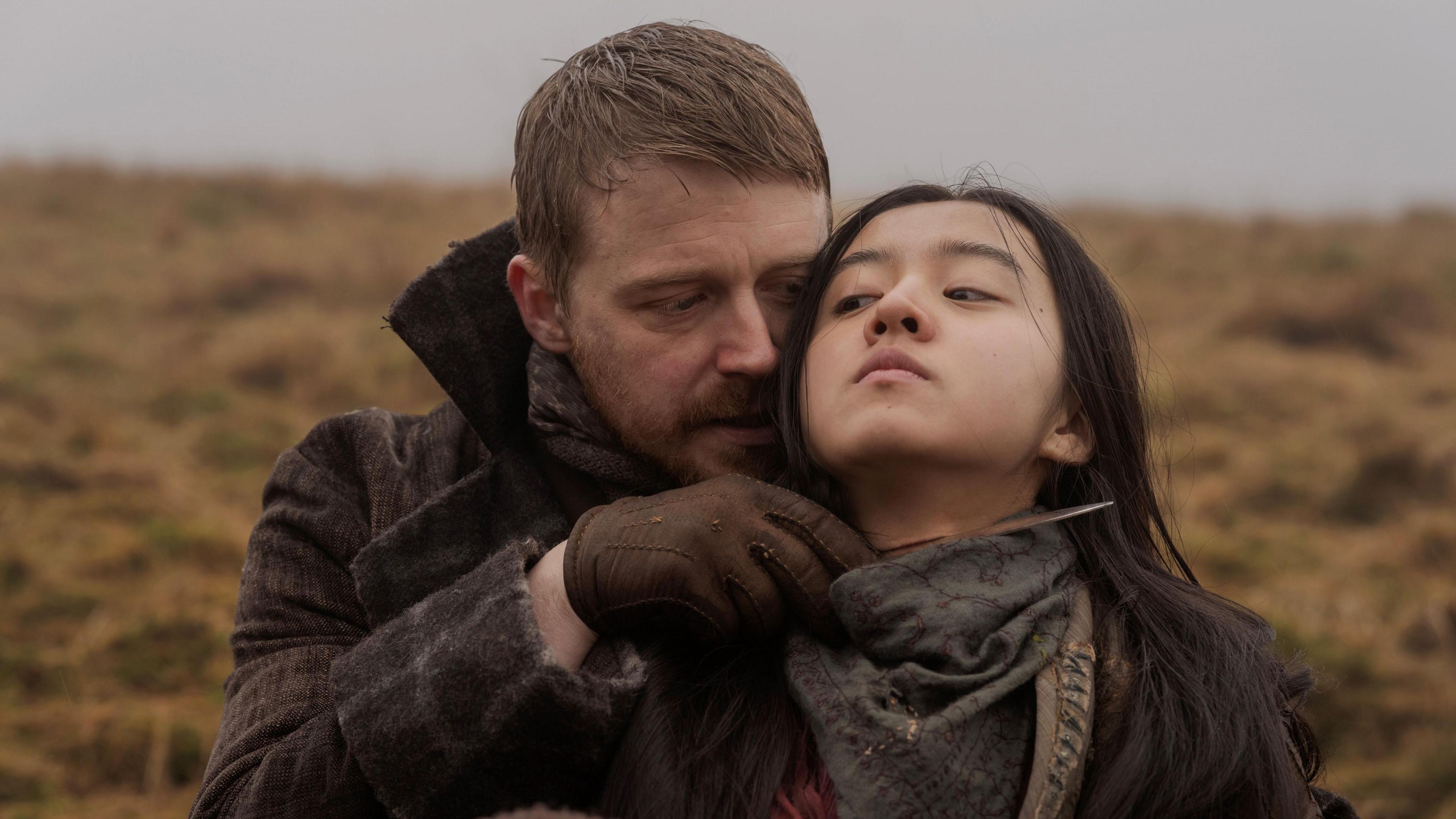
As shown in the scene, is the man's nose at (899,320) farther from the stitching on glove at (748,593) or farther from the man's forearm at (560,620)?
the man's forearm at (560,620)

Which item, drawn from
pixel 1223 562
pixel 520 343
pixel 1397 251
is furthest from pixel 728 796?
pixel 1397 251

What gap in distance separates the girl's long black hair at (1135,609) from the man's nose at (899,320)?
10.6 inches

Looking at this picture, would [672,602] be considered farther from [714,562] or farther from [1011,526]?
[1011,526]

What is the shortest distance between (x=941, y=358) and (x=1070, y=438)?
0.38 m

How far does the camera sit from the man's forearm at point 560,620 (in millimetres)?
1933

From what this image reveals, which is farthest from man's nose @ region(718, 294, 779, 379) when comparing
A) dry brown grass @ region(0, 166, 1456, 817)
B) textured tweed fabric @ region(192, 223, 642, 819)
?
dry brown grass @ region(0, 166, 1456, 817)

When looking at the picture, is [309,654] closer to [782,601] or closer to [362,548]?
[362,548]

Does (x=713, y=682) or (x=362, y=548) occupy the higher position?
(x=362, y=548)

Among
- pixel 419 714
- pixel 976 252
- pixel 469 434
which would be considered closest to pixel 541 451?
pixel 469 434

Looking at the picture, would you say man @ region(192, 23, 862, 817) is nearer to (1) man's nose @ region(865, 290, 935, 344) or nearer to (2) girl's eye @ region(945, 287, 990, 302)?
(1) man's nose @ region(865, 290, 935, 344)

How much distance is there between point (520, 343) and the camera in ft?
8.93

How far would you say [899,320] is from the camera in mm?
1942

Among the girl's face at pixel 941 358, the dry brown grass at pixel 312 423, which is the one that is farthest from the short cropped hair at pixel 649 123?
the dry brown grass at pixel 312 423

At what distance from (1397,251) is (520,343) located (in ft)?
38.0
